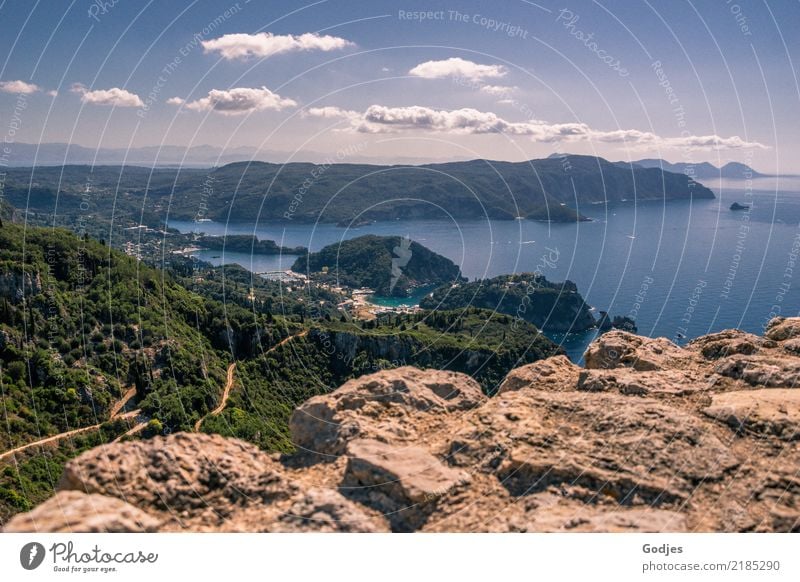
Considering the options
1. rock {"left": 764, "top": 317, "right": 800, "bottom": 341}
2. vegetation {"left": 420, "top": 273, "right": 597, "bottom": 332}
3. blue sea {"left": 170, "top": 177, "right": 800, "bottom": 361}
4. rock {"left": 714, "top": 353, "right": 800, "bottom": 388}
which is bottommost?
vegetation {"left": 420, "top": 273, "right": 597, "bottom": 332}

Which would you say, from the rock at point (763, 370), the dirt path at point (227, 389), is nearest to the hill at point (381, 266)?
the dirt path at point (227, 389)

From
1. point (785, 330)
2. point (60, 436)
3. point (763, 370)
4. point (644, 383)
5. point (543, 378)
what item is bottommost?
point (60, 436)

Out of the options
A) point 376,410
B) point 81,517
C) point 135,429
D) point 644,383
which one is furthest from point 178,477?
point 135,429

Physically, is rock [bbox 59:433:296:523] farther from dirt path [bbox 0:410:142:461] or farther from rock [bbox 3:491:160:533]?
dirt path [bbox 0:410:142:461]

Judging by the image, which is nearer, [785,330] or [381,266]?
[785,330]

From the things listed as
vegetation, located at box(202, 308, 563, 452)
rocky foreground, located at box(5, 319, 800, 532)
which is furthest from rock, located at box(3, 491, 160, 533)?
vegetation, located at box(202, 308, 563, 452)

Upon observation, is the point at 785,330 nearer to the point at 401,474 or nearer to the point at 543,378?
the point at 543,378

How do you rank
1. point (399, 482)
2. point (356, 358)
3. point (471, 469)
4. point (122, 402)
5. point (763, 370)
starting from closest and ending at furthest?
point (399, 482), point (471, 469), point (763, 370), point (122, 402), point (356, 358)

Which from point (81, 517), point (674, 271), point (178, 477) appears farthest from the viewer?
point (674, 271)
